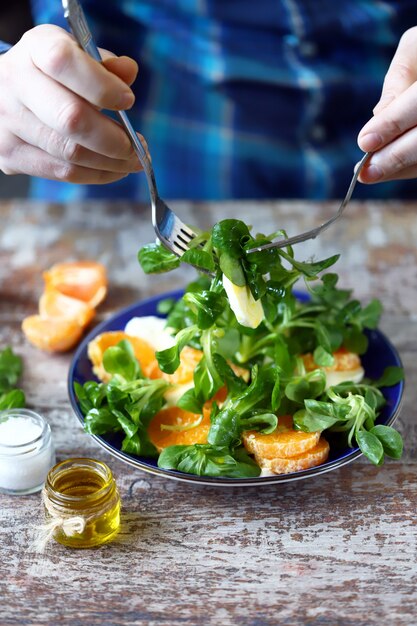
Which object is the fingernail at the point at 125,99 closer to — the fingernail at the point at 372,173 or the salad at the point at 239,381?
the salad at the point at 239,381

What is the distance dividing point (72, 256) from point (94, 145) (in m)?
0.72

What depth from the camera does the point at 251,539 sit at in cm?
111

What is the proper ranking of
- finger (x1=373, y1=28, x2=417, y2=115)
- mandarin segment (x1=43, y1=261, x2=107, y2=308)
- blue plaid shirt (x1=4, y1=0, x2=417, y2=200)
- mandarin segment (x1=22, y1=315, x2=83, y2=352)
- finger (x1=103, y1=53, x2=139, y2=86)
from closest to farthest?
finger (x1=103, y1=53, x2=139, y2=86) → finger (x1=373, y1=28, x2=417, y2=115) → mandarin segment (x1=22, y1=315, x2=83, y2=352) → mandarin segment (x1=43, y1=261, x2=107, y2=308) → blue plaid shirt (x1=4, y1=0, x2=417, y2=200)

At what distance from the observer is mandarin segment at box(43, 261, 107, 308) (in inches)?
64.6

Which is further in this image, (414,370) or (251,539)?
(414,370)

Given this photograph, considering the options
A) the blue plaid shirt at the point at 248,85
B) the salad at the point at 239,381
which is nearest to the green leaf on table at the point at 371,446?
the salad at the point at 239,381

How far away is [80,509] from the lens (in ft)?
3.56

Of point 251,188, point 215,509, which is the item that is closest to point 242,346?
point 215,509

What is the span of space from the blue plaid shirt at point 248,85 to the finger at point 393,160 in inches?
34.0

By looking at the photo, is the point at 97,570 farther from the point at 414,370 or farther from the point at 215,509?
the point at 414,370

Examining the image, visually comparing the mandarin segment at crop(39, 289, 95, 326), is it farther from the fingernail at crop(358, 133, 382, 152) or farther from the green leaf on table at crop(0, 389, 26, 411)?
the fingernail at crop(358, 133, 382, 152)

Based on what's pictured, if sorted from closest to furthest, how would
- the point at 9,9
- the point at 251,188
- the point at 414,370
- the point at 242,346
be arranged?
the point at 242,346, the point at 414,370, the point at 251,188, the point at 9,9

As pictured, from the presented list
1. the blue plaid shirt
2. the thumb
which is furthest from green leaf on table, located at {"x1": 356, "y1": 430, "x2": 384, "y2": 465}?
the blue plaid shirt

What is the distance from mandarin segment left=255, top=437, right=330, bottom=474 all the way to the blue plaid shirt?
110 centimetres
